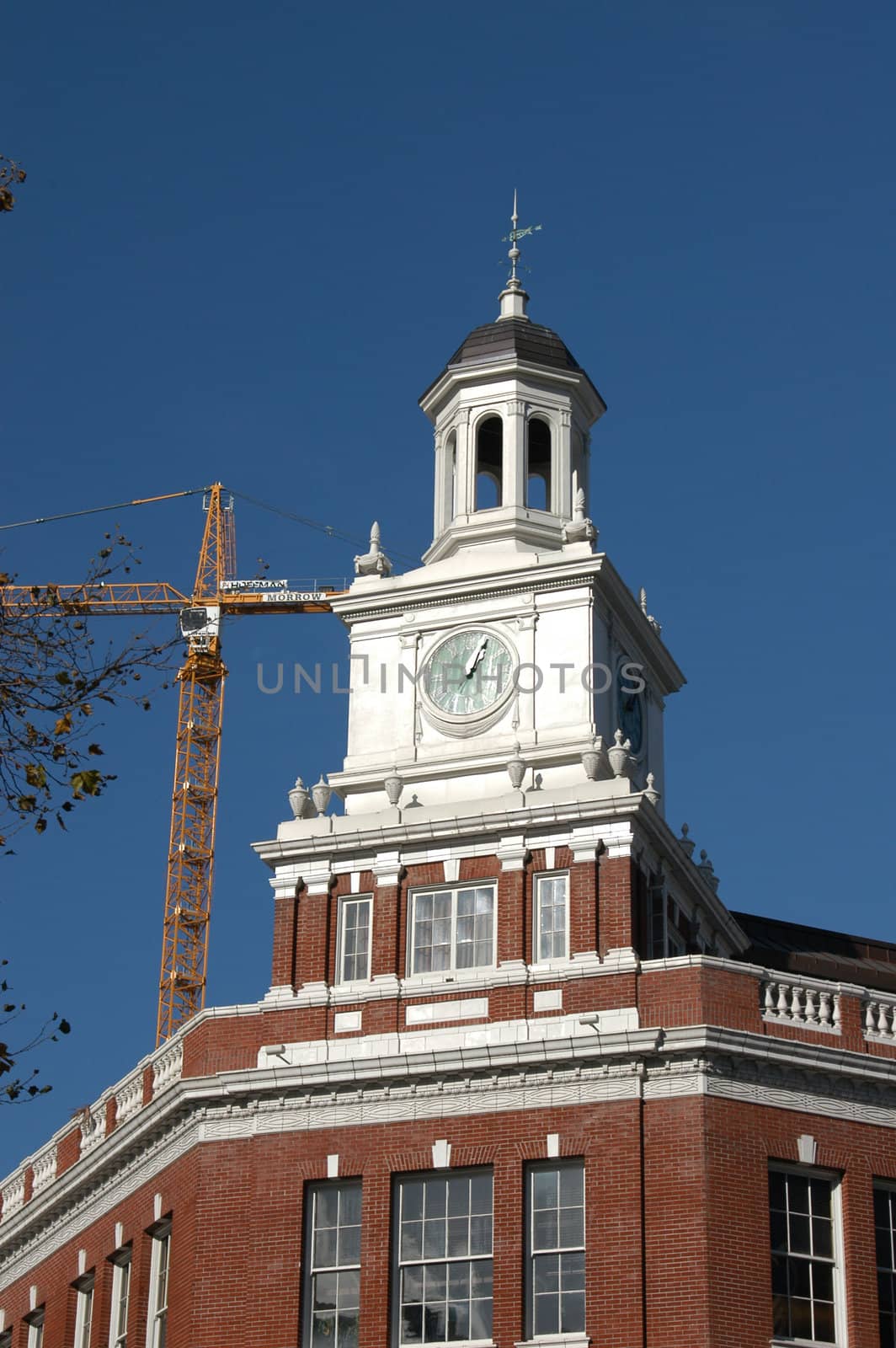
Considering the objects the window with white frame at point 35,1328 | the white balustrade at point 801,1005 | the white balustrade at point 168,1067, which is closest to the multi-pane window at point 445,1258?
the white balustrade at point 801,1005

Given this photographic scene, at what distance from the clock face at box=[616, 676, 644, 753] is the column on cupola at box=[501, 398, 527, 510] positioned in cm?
480

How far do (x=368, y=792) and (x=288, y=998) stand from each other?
5.26 meters

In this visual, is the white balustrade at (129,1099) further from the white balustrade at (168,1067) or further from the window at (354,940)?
the window at (354,940)

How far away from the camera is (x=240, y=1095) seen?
4559 cm

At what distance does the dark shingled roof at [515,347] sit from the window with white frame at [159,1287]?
19475 millimetres

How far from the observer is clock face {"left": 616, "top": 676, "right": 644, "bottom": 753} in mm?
51000

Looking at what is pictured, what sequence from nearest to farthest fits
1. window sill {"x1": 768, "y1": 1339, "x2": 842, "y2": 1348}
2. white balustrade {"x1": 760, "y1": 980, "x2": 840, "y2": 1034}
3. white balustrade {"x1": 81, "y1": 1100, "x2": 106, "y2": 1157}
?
window sill {"x1": 768, "y1": 1339, "x2": 842, "y2": 1348}, white balustrade {"x1": 760, "y1": 980, "x2": 840, "y2": 1034}, white balustrade {"x1": 81, "y1": 1100, "x2": 106, "y2": 1157}

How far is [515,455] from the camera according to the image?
53469 mm

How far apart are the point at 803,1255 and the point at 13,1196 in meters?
20.9

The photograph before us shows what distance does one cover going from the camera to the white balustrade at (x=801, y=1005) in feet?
145

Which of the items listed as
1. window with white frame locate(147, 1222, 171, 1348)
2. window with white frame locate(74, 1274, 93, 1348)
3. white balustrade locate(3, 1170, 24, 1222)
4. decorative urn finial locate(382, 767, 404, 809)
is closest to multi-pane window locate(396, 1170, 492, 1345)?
window with white frame locate(147, 1222, 171, 1348)

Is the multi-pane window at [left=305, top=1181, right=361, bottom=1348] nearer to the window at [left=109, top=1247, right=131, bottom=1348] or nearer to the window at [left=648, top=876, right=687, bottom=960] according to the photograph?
the window at [left=109, top=1247, right=131, bottom=1348]

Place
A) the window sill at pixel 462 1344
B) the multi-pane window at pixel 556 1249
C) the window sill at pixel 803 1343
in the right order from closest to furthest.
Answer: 1. the window sill at pixel 803 1343
2. the multi-pane window at pixel 556 1249
3. the window sill at pixel 462 1344

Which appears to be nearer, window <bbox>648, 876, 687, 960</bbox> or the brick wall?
the brick wall
